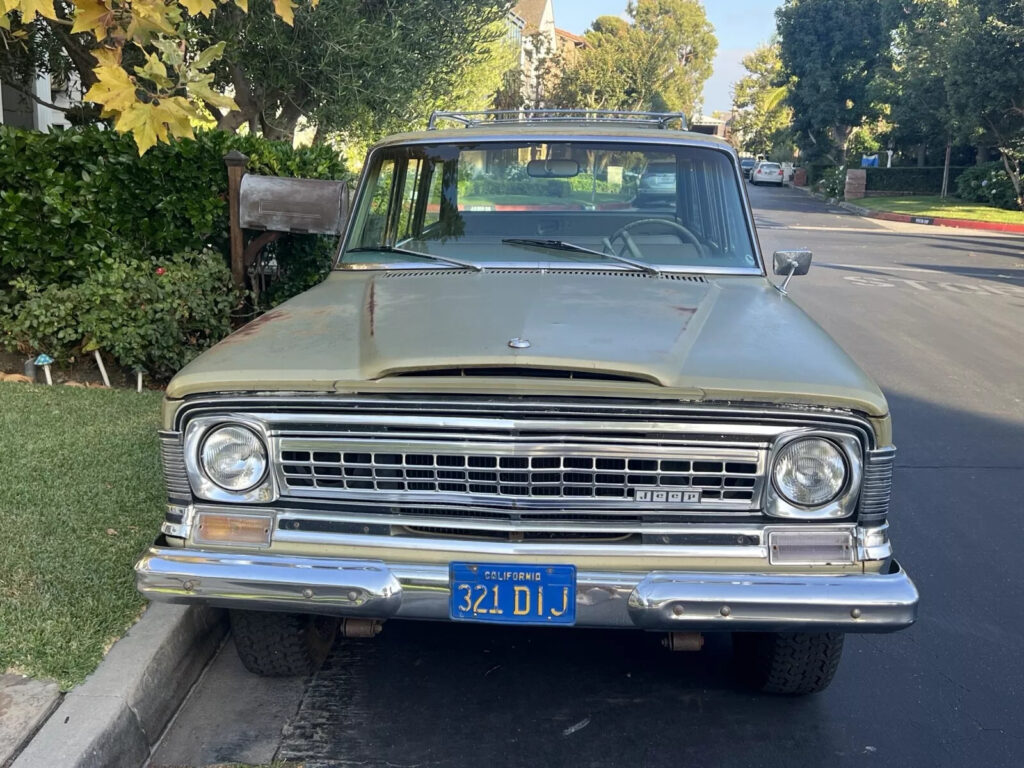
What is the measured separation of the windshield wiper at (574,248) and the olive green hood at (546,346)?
0.16 meters

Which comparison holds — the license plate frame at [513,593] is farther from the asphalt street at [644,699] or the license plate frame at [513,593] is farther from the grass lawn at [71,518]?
the grass lawn at [71,518]

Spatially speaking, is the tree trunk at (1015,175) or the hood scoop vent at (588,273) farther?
the tree trunk at (1015,175)

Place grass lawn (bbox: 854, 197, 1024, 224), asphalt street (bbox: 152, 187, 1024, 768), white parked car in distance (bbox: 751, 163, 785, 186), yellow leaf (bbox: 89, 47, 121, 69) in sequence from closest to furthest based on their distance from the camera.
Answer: asphalt street (bbox: 152, 187, 1024, 768)
yellow leaf (bbox: 89, 47, 121, 69)
grass lawn (bbox: 854, 197, 1024, 224)
white parked car in distance (bbox: 751, 163, 785, 186)

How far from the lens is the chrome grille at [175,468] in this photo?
120 inches

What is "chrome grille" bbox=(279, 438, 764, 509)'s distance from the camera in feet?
9.40

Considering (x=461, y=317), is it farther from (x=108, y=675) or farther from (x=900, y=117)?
(x=900, y=117)

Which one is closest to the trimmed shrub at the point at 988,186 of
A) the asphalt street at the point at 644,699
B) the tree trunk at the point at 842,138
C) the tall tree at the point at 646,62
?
the tree trunk at the point at 842,138

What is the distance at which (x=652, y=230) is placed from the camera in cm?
443

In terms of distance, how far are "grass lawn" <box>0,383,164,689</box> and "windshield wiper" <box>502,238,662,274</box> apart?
79.4 inches

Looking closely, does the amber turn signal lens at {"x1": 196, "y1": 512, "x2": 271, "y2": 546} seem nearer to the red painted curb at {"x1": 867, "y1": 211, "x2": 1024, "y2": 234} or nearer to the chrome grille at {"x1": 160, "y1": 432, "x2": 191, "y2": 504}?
the chrome grille at {"x1": 160, "y1": 432, "x2": 191, "y2": 504}

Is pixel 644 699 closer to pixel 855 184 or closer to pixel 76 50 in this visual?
pixel 76 50

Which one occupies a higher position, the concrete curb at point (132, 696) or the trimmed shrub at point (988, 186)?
the trimmed shrub at point (988, 186)

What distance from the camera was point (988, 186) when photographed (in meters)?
33.7

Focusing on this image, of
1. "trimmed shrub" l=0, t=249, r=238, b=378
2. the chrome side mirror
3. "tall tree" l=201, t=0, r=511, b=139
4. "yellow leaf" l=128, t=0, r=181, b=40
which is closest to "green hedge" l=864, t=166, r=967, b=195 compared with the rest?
"tall tree" l=201, t=0, r=511, b=139
